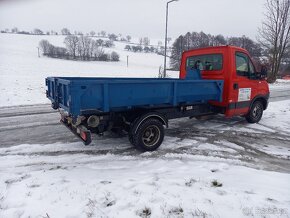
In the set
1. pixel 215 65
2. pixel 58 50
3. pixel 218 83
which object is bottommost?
pixel 218 83

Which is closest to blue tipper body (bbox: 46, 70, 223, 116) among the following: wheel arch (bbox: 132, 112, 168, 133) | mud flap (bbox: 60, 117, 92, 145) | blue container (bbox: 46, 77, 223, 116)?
blue container (bbox: 46, 77, 223, 116)

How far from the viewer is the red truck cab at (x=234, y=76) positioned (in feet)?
22.3

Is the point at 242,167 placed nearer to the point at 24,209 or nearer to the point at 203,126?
the point at 203,126

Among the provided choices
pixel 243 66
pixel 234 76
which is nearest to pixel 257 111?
pixel 243 66

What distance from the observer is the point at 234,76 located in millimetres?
6844

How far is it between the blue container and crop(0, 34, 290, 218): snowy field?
1052 mm

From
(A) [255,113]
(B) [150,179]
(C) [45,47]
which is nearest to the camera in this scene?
(B) [150,179]

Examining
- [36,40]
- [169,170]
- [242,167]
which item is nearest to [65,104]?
[169,170]

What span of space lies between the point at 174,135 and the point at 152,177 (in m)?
2.61

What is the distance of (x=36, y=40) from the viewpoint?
94.8 meters

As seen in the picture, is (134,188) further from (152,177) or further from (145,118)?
(145,118)

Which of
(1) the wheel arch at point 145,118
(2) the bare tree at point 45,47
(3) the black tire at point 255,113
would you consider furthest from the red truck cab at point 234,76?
(2) the bare tree at point 45,47

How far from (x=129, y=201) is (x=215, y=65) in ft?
16.3

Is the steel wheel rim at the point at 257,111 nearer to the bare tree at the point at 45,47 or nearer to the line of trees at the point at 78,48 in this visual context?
the line of trees at the point at 78,48
